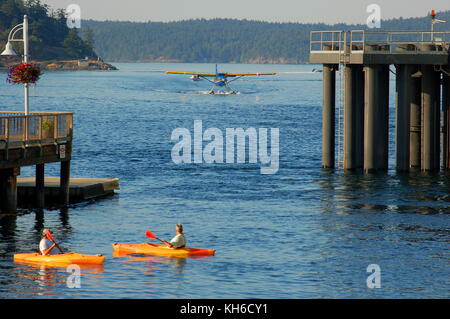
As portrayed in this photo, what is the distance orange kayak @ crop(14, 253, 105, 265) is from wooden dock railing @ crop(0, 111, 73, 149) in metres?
7.42

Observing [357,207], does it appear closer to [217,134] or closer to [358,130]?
[358,130]

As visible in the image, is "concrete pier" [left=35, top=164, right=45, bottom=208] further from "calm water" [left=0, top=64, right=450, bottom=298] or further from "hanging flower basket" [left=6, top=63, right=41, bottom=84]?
"hanging flower basket" [left=6, top=63, right=41, bottom=84]

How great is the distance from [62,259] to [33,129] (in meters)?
9.87

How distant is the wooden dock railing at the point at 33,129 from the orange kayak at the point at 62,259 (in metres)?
7.42

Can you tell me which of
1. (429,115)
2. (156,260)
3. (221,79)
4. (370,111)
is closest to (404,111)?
(429,115)

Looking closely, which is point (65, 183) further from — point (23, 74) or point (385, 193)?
point (385, 193)

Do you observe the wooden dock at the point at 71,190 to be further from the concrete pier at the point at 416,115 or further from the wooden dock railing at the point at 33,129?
the concrete pier at the point at 416,115

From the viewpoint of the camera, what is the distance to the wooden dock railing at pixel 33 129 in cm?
4175

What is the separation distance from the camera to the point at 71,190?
48.9 m

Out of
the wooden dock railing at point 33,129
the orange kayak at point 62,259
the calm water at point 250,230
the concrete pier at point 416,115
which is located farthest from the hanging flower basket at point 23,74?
the concrete pier at point 416,115

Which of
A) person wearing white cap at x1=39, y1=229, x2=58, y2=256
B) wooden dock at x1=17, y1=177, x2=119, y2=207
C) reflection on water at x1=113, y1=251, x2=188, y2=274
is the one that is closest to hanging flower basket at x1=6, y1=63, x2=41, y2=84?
wooden dock at x1=17, y1=177, x2=119, y2=207

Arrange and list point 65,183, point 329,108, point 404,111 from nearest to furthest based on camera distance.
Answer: point 65,183
point 404,111
point 329,108

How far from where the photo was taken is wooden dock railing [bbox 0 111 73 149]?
4175 cm
